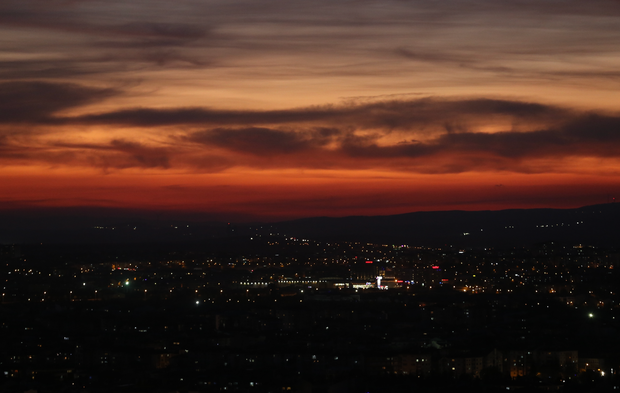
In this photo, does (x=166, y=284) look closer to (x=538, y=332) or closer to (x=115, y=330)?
(x=115, y=330)

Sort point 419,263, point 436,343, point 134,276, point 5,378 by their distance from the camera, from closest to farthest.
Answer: point 5,378 → point 436,343 → point 134,276 → point 419,263

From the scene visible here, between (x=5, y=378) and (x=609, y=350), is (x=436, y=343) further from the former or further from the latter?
(x=5, y=378)

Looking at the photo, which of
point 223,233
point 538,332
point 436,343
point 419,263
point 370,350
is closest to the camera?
point 370,350

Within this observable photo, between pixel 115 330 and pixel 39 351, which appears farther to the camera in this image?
pixel 115 330

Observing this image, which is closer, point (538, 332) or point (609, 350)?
point (609, 350)

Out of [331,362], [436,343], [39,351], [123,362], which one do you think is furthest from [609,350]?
[39,351]

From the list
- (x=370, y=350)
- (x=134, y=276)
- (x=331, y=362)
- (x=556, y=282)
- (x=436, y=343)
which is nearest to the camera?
(x=331, y=362)

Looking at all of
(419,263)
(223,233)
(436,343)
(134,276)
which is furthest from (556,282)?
(223,233)

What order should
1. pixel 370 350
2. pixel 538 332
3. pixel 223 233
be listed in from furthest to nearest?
1. pixel 223 233
2. pixel 538 332
3. pixel 370 350
